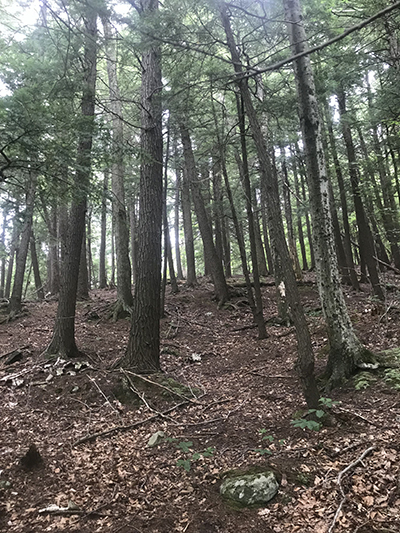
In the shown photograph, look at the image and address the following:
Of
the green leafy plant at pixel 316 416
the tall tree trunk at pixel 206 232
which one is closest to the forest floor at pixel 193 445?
the green leafy plant at pixel 316 416

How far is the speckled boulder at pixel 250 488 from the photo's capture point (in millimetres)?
3391

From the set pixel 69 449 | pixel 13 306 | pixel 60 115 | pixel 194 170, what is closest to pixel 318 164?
pixel 60 115

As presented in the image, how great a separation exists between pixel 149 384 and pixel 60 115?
16.6 ft

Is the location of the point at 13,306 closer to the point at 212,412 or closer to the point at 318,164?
the point at 212,412

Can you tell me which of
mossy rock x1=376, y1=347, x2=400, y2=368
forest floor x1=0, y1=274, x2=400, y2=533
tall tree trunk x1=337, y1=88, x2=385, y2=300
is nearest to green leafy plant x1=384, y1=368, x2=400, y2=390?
forest floor x1=0, y1=274, x2=400, y2=533

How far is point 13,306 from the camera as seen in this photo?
41.4 feet

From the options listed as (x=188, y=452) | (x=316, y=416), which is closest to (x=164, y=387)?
(x=188, y=452)

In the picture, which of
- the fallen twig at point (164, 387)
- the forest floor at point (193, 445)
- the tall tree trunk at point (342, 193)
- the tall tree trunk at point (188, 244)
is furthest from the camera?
the tall tree trunk at point (188, 244)

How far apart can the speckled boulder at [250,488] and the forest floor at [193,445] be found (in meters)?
0.08

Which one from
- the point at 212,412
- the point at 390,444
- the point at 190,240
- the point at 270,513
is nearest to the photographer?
the point at 270,513

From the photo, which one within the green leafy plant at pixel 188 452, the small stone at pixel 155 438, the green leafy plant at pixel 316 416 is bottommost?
the green leafy plant at pixel 188 452

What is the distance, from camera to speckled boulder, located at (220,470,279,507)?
3391 millimetres

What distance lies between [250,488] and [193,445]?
1.46m

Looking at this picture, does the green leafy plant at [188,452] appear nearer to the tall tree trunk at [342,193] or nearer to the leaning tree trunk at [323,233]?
the leaning tree trunk at [323,233]
